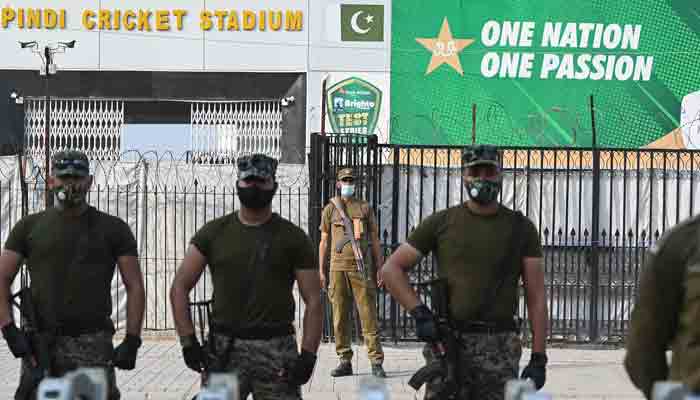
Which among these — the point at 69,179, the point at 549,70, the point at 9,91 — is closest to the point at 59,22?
the point at 9,91

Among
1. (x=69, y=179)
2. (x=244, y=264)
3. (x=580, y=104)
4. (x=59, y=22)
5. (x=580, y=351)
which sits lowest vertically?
(x=580, y=351)

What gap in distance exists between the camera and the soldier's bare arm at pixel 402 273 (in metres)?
6.61

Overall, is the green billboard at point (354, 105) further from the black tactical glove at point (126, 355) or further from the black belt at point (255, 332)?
the black belt at point (255, 332)

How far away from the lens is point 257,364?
6.21 m

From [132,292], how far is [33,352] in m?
0.64

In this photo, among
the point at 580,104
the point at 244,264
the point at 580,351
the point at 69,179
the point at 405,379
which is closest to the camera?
the point at 244,264

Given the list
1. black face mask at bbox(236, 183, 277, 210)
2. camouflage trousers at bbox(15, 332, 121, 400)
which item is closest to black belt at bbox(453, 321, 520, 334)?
black face mask at bbox(236, 183, 277, 210)

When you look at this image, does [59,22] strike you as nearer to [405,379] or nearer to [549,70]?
[549,70]

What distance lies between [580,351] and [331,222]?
11.8 feet

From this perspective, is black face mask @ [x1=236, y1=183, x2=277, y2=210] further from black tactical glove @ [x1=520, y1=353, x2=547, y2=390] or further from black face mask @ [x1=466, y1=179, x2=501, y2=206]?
black tactical glove @ [x1=520, y1=353, x2=547, y2=390]

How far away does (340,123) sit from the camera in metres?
23.9

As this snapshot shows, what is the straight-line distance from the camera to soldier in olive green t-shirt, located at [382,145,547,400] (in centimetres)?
639

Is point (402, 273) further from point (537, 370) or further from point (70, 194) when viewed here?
point (70, 194)

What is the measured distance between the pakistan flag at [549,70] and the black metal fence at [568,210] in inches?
399
